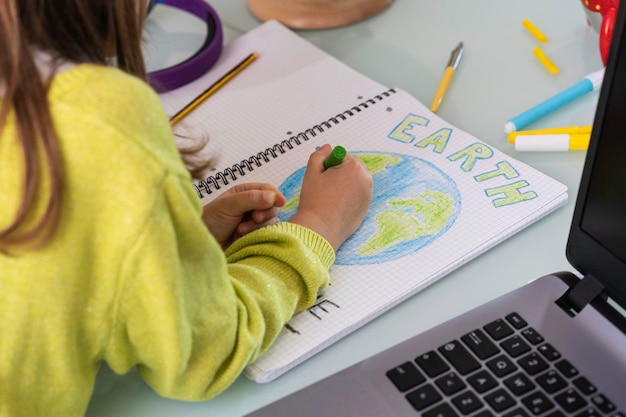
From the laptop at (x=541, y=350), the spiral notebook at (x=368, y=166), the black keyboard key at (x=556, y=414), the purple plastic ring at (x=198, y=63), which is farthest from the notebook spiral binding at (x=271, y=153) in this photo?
the black keyboard key at (x=556, y=414)

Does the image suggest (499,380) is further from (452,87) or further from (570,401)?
(452,87)

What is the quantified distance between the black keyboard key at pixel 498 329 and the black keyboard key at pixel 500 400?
42mm

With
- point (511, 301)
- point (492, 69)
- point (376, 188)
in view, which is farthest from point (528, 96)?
point (511, 301)

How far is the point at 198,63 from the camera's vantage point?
898 mm

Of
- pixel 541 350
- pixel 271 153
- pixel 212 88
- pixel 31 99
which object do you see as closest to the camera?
pixel 31 99

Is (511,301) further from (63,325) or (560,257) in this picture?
(63,325)

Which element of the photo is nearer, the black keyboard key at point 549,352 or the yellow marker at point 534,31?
the black keyboard key at point 549,352

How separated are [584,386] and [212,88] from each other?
1.70ft

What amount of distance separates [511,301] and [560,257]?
100 millimetres

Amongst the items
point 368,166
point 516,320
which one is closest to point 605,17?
point 368,166

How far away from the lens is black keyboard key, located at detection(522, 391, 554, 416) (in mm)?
→ 507

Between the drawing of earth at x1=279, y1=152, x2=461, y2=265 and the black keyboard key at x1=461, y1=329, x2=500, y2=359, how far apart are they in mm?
117

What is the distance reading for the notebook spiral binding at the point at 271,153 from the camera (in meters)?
0.76

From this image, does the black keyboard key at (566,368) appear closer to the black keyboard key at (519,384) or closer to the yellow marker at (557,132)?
the black keyboard key at (519,384)
